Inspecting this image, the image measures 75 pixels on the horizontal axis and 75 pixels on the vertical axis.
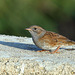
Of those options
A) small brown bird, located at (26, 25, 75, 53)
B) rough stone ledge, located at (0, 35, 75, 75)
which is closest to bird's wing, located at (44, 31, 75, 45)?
small brown bird, located at (26, 25, 75, 53)

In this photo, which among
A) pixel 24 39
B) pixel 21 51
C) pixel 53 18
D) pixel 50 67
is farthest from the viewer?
pixel 53 18

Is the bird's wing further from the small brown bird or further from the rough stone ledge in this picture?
the rough stone ledge

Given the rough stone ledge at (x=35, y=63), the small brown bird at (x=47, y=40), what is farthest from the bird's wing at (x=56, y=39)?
the rough stone ledge at (x=35, y=63)

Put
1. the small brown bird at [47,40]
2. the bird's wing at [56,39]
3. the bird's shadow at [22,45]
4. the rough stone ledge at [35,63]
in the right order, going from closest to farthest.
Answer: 1. the rough stone ledge at [35,63]
2. the small brown bird at [47,40]
3. the bird's wing at [56,39]
4. the bird's shadow at [22,45]

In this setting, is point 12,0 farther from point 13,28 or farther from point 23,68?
point 23,68

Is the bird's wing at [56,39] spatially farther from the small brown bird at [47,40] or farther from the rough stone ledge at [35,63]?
the rough stone ledge at [35,63]

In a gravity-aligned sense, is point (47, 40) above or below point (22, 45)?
above

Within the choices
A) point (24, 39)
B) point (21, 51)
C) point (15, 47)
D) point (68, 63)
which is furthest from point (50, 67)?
point (24, 39)

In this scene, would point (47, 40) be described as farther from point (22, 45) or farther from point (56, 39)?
point (22, 45)

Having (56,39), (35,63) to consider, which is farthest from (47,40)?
(35,63)
